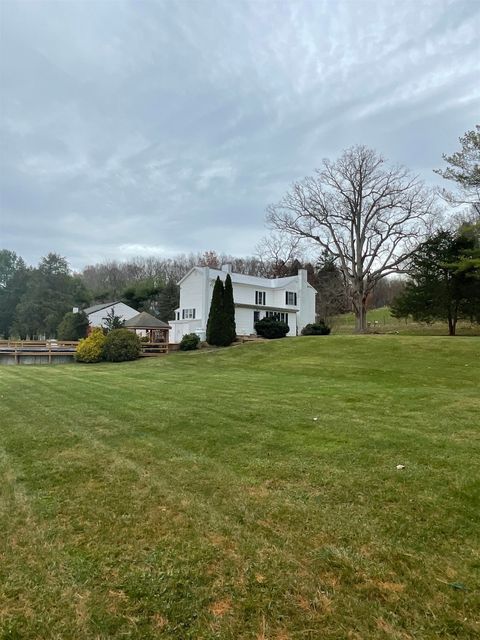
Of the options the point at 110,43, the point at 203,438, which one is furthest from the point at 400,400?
the point at 110,43

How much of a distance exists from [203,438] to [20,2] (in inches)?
432

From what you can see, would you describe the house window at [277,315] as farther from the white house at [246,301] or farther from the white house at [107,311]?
the white house at [107,311]

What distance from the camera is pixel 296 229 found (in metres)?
36.5

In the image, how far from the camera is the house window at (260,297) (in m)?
33.0

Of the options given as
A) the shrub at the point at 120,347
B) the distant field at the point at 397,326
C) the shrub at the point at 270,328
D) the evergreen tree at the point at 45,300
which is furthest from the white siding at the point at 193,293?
the evergreen tree at the point at 45,300

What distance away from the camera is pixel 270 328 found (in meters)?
30.2

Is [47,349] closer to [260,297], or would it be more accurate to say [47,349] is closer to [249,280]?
[249,280]

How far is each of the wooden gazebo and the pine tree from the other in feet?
10.6

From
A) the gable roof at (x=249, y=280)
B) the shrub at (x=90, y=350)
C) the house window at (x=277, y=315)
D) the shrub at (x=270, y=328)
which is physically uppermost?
the gable roof at (x=249, y=280)

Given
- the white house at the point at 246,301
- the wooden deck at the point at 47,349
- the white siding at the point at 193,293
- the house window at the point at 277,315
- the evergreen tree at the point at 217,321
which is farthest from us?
the house window at the point at 277,315

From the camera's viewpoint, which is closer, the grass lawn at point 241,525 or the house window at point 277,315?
the grass lawn at point 241,525

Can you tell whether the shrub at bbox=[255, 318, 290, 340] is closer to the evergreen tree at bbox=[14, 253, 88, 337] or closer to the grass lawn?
the grass lawn

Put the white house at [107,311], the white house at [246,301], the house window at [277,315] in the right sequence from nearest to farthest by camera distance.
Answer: the white house at [246,301]
the house window at [277,315]
the white house at [107,311]

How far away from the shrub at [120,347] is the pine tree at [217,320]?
16.9ft
